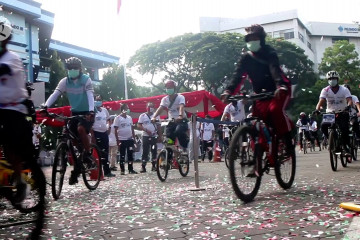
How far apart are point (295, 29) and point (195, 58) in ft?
102

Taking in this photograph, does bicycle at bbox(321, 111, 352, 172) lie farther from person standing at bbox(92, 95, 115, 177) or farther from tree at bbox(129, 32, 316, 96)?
tree at bbox(129, 32, 316, 96)

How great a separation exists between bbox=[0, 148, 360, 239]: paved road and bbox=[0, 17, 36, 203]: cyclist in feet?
1.93

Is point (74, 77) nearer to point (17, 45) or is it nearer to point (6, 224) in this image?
point (6, 224)

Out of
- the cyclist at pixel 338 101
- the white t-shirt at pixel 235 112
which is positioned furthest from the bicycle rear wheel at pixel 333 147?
the white t-shirt at pixel 235 112

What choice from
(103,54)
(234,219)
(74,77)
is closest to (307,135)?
(74,77)

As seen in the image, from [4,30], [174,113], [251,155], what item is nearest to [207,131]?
[174,113]

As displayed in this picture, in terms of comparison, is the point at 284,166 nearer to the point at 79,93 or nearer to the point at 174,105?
the point at 79,93

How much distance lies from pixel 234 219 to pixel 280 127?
1796mm

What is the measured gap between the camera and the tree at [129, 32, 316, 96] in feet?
135

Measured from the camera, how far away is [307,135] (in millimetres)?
20203

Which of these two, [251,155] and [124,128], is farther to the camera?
[124,128]

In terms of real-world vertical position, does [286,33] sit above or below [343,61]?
above

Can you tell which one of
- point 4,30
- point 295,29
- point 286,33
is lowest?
point 4,30

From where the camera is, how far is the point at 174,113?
9273 mm
